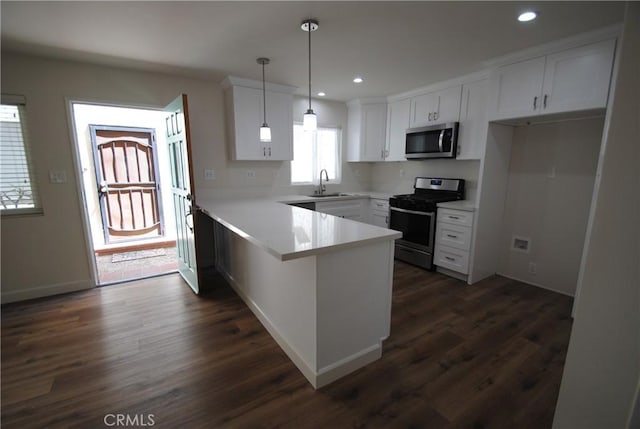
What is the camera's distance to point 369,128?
435 centimetres

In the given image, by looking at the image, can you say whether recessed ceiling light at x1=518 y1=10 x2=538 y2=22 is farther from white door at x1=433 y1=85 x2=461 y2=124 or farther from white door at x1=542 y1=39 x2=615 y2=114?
white door at x1=433 y1=85 x2=461 y2=124

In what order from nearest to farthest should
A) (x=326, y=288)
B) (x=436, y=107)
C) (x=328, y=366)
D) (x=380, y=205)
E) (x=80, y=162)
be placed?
(x=326, y=288) → (x=328, y=366) → (x=80, y=162) → (x=436, y=107) → (x=380, y=205)

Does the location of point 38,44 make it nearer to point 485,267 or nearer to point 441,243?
point 441,243

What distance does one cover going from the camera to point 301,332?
183cm

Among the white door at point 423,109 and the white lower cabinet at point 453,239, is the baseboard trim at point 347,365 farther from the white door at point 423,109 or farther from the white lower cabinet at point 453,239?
the white door at point 423,109

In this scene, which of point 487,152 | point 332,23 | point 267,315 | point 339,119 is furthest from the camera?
point 339,119

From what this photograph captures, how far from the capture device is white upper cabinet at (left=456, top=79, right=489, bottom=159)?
308 cm

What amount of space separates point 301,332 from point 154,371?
1.01 metres

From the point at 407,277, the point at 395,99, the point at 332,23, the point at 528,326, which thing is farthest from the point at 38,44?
the point at 528,326

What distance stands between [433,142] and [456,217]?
101 centimetres

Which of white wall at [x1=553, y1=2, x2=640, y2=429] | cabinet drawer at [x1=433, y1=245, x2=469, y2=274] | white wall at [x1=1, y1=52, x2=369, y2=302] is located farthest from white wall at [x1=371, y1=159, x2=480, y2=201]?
white wall at [x1=553, y1=2, x2=640, y2=429]

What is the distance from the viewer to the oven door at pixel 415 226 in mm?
3439

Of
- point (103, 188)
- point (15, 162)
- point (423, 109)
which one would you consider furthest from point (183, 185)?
point (423, 109)

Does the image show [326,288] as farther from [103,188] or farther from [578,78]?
[103,188]
